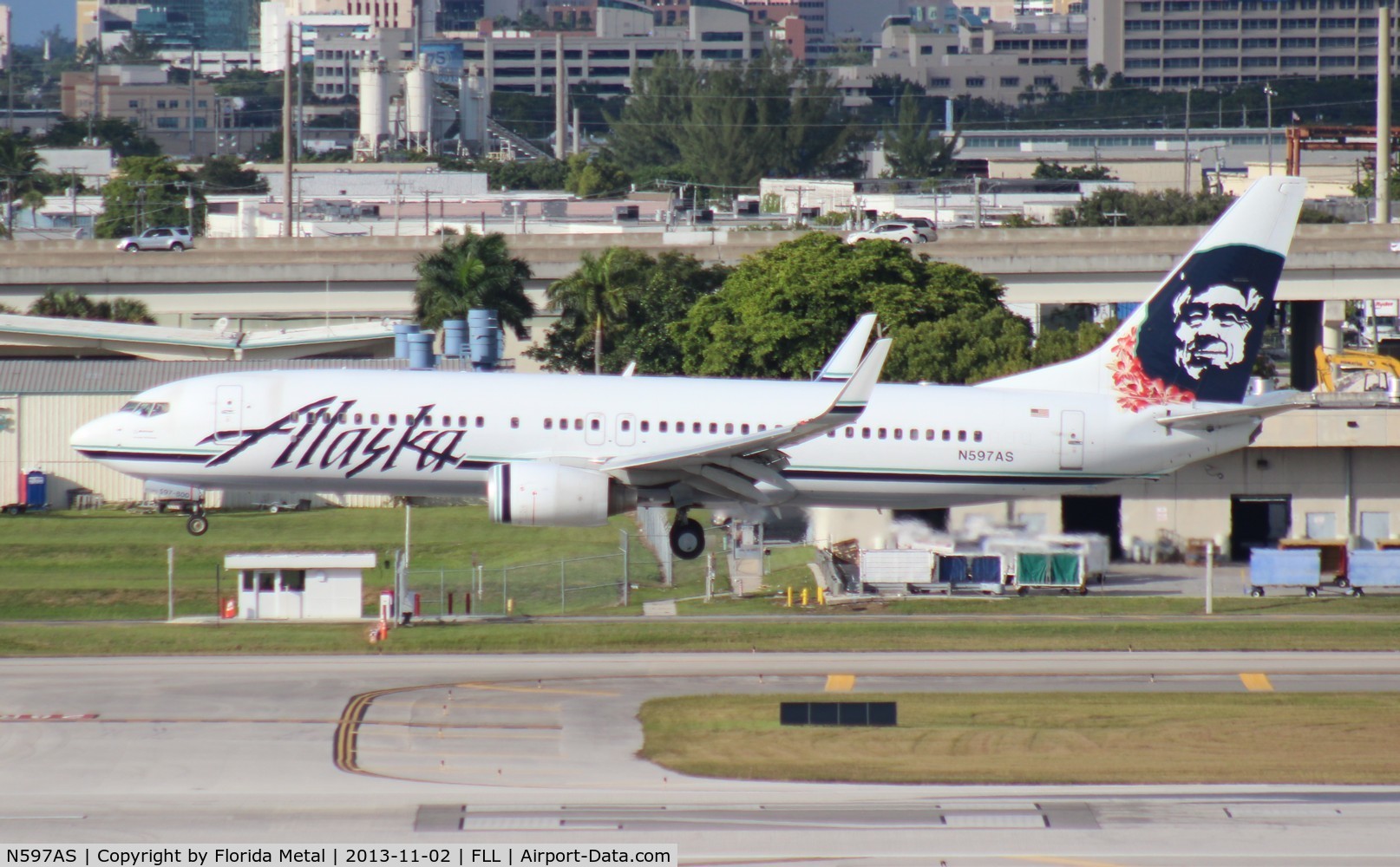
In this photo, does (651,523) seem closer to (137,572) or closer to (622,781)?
(137,572)

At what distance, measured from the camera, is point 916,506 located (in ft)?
159

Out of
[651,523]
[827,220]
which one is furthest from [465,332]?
[827,220]

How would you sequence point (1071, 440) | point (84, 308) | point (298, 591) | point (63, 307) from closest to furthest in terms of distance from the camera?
1. point (1071, 440)
2. point (298, 591)
3. point (63, 307)
4. point (84, 308)

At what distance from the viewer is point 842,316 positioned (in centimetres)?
8619

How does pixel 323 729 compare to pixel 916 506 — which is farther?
pixel 916 506

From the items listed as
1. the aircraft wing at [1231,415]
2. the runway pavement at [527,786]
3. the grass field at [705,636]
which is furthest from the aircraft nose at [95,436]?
the aircraft wing at [1231,415]

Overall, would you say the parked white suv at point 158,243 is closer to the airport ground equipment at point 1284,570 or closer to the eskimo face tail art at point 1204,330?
the airport ground equipment at point 1284,570

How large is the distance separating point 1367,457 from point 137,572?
154 feet

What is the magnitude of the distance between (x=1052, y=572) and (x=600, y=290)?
4324 cm

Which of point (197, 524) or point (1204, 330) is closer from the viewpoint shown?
point (197, 524)

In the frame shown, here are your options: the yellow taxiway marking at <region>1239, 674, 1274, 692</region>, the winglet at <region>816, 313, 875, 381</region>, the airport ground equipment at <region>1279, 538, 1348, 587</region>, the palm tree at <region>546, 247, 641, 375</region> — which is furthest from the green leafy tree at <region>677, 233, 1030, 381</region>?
→ the yellow taxiway marking at <region>1239, 674, 1274, 692</region>

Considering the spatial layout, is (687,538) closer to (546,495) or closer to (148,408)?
(546,495)

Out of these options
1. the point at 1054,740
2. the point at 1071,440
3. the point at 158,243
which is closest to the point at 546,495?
the point at 1054,740

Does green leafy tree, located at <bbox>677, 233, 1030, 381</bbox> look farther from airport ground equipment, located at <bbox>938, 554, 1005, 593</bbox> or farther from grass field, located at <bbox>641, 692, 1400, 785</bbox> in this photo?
grass field, located at <bbox>641, 692, 1400, 785</bbox>
